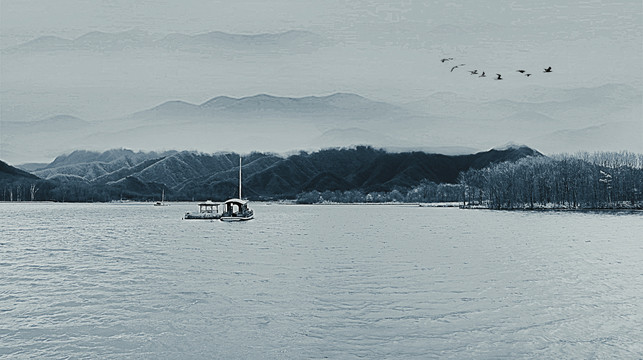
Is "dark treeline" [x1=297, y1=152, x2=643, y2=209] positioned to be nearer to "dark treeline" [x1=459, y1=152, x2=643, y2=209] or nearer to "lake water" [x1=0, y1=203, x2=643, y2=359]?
"dark treeline" [x1=459, y1=152, x2=643, y2=209]

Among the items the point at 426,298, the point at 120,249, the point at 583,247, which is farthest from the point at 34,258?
the point at 583,247

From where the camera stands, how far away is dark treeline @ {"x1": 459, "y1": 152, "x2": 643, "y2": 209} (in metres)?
165

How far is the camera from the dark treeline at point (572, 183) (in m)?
165

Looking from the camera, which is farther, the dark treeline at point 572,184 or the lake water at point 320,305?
the dark treeline at point 572,184

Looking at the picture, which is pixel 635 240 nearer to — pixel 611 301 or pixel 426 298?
pixel 611 301

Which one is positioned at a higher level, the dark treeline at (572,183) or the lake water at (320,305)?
the dark treeline at (572,183)

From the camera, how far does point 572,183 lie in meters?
169

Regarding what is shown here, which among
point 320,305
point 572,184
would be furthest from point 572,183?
point 320,305

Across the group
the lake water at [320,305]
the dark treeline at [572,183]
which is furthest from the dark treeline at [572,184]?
the lake water at [320,305]

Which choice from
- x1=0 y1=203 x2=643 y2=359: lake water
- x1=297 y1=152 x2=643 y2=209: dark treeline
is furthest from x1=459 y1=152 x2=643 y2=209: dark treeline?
x1=0 y1=203 x2=643 y2=359: lake water

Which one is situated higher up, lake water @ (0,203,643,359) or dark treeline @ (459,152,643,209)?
dark treeline @ (459,152,643,209)

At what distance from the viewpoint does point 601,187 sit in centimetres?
16625

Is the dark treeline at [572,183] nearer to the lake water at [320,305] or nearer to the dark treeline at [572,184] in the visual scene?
the dark treeline at [572,184]

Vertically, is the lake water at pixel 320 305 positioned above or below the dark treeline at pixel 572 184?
below
